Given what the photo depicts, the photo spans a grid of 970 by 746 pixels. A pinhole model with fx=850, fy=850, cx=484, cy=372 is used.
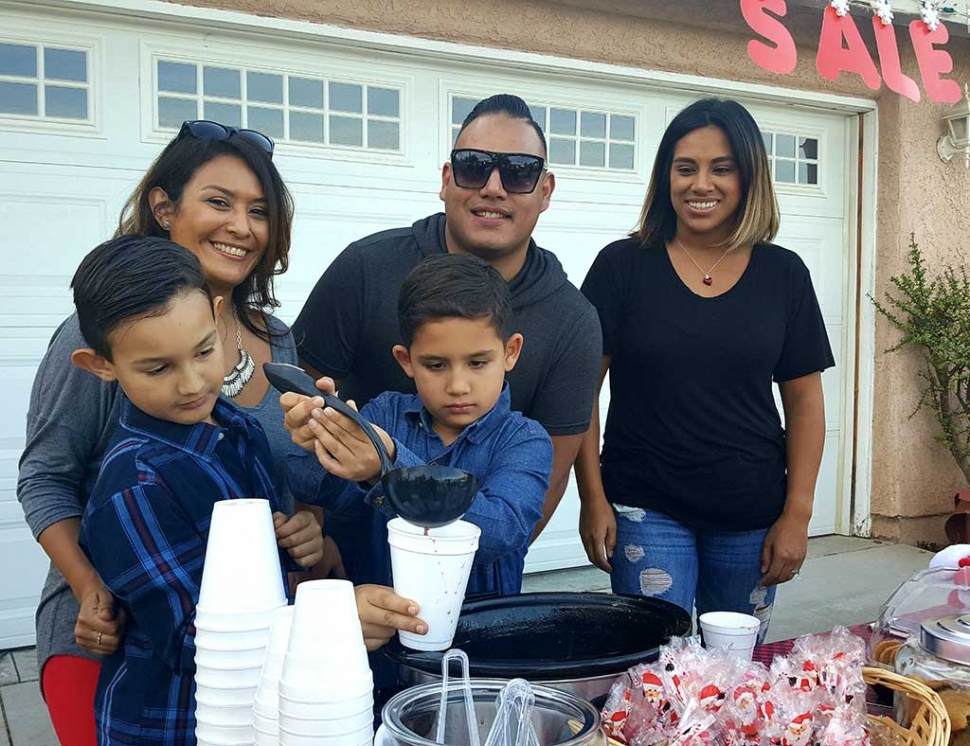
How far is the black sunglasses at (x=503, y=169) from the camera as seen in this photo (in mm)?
1883

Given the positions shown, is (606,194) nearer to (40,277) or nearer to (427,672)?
(40,277)

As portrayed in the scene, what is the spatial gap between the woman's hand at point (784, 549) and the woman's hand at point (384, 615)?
1363mm

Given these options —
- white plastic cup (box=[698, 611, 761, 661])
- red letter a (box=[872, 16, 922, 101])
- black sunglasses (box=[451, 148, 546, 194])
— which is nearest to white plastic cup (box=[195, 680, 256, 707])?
white plastic cup (box=[698, 611, 761, 661])

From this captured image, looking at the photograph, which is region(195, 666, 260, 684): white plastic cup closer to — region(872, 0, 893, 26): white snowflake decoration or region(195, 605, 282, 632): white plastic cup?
region(195, 605, 282, 632): white plastic cup

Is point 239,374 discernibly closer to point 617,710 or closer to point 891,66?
point 617,710

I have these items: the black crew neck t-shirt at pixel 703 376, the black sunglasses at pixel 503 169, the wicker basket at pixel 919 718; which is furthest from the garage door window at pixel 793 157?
the wicker basket at pixel 919 718

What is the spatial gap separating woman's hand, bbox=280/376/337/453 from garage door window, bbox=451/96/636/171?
12.1 ft

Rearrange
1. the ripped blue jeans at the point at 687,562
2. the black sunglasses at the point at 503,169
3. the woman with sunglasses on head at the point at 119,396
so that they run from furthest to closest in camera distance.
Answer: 1. the ripped blue jeans at the point at 687,562
2. the black sunglasses at the point at 503,169
3. the woman with sunglasses on head at the point at 119,396

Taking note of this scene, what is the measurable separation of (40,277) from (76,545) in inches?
101

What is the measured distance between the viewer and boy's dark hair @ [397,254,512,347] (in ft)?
4.91

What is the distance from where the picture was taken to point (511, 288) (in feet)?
6.40

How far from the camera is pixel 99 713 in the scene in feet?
3.99

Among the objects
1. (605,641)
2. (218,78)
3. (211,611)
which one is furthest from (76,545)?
(218,78)

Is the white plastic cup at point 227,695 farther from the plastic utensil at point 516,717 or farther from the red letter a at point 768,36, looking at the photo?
the red letter a at point 768,36
